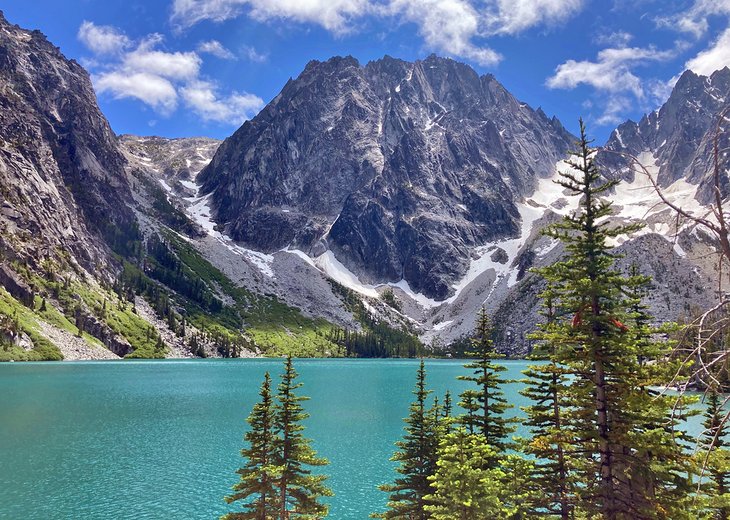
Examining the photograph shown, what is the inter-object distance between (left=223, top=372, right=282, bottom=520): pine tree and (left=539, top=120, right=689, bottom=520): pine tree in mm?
16086

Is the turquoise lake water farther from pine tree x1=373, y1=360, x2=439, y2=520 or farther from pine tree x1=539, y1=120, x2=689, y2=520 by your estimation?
pine tree x1=539, y1=120, x2=689, y2=520

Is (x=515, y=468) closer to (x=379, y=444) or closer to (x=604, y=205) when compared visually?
(x=604, y=205)

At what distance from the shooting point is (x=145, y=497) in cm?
4816

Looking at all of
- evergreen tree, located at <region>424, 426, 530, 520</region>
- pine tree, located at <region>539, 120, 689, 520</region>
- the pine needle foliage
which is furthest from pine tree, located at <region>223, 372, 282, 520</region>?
pine tree, located at <region>539, 120, 689, 520</region>

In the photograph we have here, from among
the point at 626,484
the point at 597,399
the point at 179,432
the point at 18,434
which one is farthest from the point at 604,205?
the point at 18,434

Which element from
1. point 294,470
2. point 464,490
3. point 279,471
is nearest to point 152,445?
point 294,470

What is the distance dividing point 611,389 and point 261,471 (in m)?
18.4

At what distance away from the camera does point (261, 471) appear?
2664 centimetres

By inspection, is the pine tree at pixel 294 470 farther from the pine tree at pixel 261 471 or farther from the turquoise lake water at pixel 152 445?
the turquoise lake water at pixel 152 445

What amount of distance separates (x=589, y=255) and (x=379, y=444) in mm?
56046

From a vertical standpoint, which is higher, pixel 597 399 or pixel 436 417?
pixel 597 399

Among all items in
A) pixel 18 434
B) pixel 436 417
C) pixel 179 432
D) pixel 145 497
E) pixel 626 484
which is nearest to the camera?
pixel 626 484

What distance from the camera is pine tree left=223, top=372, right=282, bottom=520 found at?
89.5ft

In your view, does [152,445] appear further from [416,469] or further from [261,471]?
[416,469]
